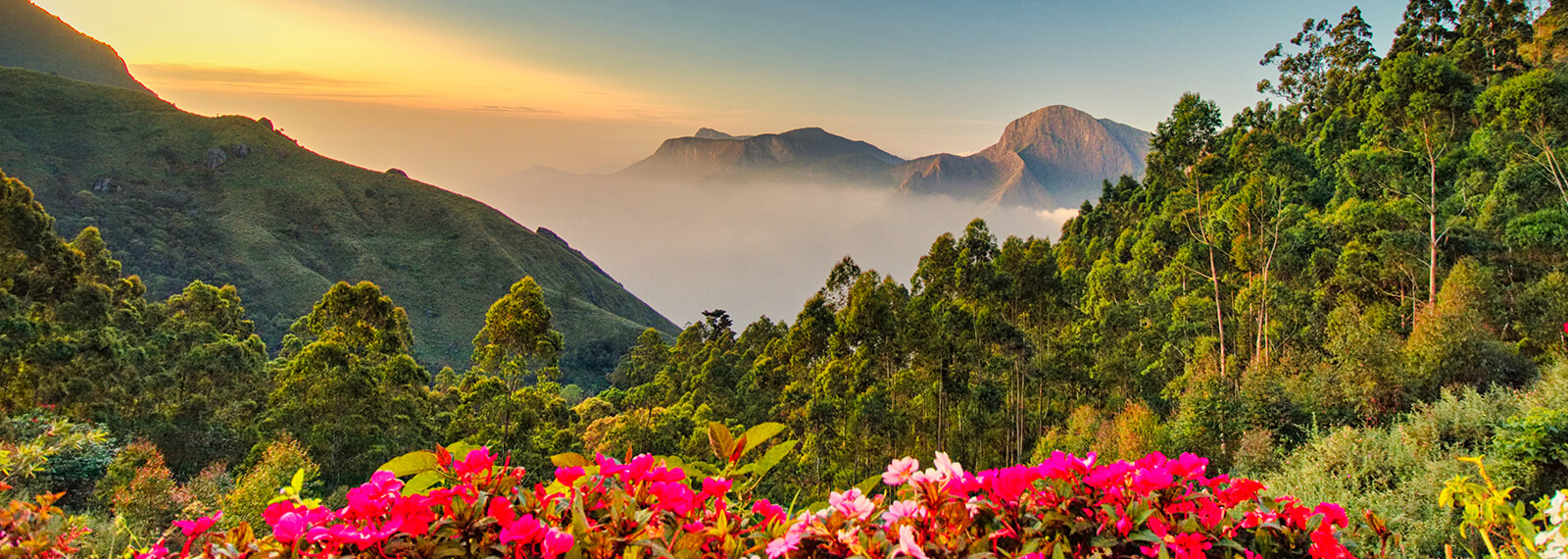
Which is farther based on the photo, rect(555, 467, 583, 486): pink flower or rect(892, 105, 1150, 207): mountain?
rect(892, 105, 1150, 207): mountain

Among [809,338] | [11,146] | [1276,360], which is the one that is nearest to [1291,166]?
[1276,360]

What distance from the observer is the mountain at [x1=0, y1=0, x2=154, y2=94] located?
9162cm

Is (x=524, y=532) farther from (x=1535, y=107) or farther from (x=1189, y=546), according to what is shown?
(x=1535, y=107)

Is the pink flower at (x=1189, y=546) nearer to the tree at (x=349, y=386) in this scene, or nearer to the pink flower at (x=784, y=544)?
the pink flower at (x=784, y=544)

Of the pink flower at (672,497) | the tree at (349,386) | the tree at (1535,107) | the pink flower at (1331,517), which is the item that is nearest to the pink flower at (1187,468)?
the pink flower at (1331,517)

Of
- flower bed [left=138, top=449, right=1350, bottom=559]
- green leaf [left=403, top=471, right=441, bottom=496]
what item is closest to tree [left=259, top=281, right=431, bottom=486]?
green leaf [left=403, top=471, right=441, bottom=496]

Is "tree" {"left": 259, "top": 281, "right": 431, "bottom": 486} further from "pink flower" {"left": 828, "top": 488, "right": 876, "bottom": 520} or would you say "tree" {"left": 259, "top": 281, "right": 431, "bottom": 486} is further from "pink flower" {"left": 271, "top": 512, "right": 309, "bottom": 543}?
"pink flower" {"left": 828, "top": 488, "right": 876, "bottom": 520}

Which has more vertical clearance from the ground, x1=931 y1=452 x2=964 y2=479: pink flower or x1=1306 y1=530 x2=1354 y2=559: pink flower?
x1=931 y1=452 x2=964 y2=479: pink flower

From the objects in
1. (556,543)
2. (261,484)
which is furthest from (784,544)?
(261,484)

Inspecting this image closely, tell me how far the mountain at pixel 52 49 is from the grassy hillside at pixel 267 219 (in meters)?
34.7

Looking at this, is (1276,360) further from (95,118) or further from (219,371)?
(95,118)

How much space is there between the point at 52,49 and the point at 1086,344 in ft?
455

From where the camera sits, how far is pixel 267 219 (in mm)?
58531

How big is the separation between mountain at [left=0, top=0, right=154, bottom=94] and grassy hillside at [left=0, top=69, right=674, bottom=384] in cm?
3468
